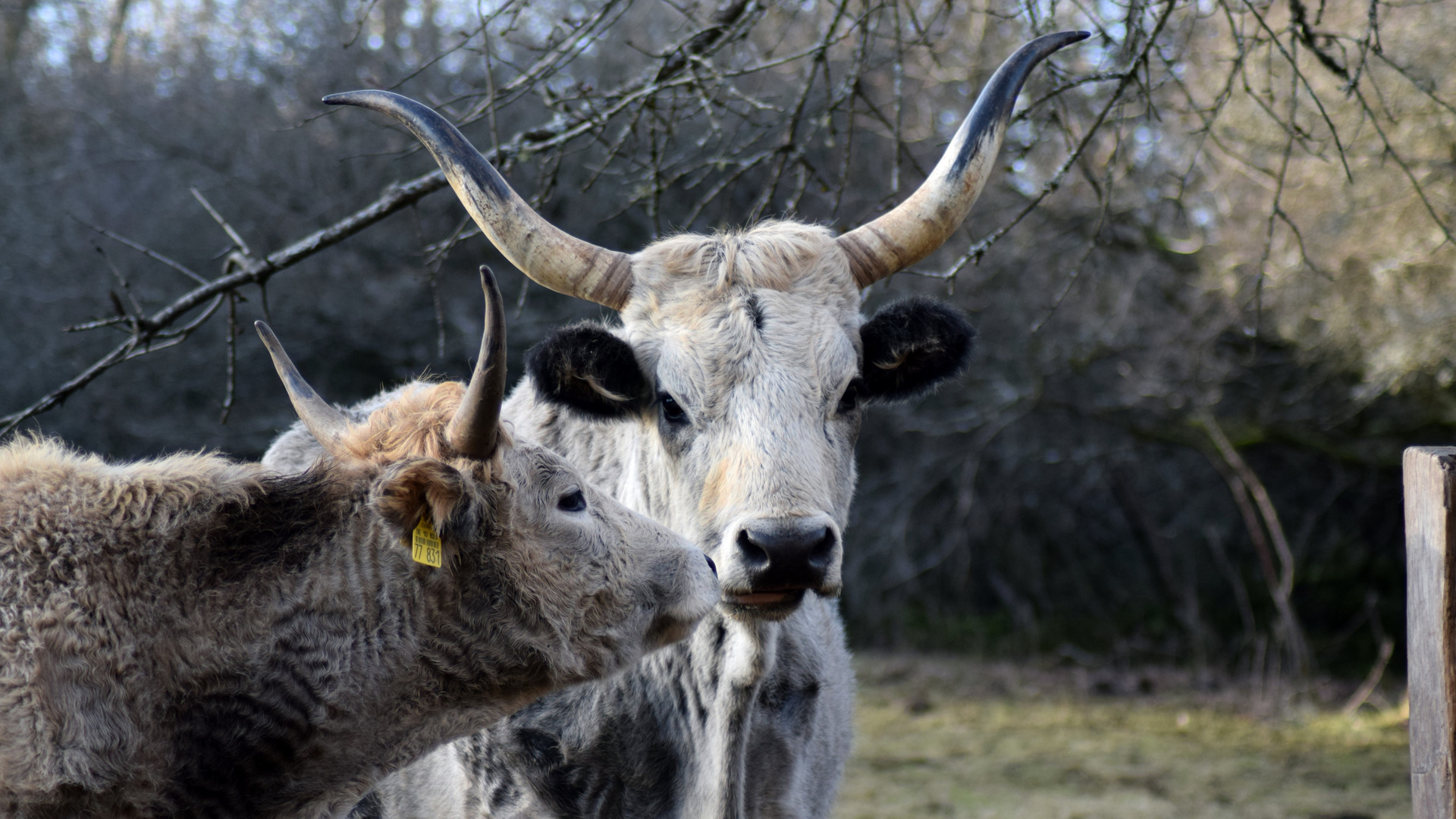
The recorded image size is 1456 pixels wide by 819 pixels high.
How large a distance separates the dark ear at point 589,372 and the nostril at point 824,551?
85 cm

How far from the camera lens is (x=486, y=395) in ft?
7.93

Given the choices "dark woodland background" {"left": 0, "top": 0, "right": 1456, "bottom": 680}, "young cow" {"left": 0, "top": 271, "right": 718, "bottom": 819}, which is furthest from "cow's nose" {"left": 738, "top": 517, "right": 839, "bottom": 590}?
"dark woodland background" {"left": 0, "top": 0, "right": 1456, "bottom": 680}

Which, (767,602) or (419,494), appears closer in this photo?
(419,494)

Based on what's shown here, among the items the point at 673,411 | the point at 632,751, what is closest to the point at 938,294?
the point at 673,411

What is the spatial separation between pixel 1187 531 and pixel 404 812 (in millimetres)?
8706

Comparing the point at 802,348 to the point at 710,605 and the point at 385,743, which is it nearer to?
the point at 710,605

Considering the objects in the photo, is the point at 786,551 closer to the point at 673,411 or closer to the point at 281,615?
the point at 673,411

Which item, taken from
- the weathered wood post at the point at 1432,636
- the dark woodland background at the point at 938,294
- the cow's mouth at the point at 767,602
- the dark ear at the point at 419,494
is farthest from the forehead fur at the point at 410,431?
the dark woodland background at the point at 938,294

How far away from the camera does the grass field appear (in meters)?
6.50

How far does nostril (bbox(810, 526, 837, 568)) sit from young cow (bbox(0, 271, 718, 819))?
330mm

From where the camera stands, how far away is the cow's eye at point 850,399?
338cm

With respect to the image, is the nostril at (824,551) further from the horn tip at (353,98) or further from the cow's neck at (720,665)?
the horn tip at (353,98)

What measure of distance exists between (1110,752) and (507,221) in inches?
240

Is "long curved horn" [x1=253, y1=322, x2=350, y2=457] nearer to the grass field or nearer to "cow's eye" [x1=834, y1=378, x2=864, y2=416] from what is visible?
"cow's eye" [x1=834, y1=378, x2=864, y2=416]
